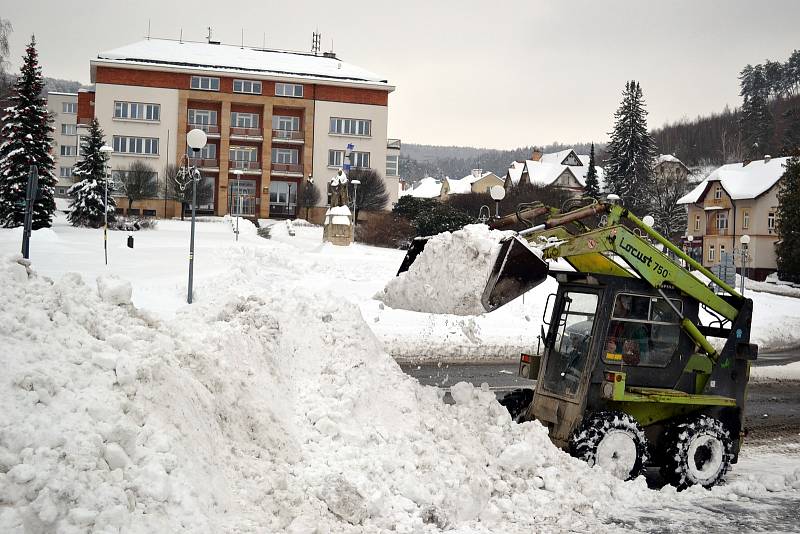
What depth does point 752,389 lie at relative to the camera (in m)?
15.7

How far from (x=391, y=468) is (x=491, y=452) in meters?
1.36

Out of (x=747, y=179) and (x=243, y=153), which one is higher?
(x=243, y=153)

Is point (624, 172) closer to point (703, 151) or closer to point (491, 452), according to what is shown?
point (703, 151)

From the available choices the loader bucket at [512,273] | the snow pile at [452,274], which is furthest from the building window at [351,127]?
the loader bucket at [512,273]

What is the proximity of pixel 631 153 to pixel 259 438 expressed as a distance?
73.6 meters

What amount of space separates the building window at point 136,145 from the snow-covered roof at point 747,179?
46580 mm

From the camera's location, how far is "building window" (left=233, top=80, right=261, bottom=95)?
6531 cm

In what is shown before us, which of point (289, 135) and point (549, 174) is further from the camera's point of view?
point (549, 174)

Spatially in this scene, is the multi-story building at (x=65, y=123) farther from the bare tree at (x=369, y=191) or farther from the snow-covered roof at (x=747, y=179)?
the snow-covered roof at (x=747, y=179)

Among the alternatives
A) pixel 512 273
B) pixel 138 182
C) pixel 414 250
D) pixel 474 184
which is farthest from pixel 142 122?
pixel 512 273

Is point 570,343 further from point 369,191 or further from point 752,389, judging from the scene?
point 369,191

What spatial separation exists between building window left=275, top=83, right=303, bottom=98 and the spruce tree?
28.3m

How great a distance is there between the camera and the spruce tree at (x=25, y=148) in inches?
1469

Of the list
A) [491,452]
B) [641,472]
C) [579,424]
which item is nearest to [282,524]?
[491,452]
